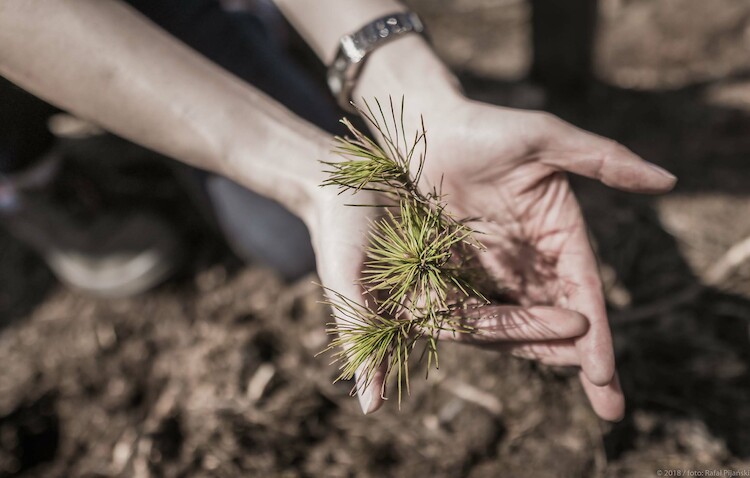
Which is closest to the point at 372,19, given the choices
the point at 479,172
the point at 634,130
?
the point at 479,172

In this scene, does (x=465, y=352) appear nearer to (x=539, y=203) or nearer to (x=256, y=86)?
(x=539, y=203)

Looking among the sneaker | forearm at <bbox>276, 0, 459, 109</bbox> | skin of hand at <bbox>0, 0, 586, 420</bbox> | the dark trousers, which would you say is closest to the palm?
forearm at <bbox>276, 0, 459, 109</bbox>

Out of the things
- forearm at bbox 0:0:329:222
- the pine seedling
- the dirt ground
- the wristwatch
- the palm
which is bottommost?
the dirt ground

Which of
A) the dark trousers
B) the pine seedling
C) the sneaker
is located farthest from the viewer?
the sneaker

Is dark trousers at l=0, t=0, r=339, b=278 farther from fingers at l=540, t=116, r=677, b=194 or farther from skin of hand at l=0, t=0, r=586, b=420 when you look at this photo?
fingers at l=540, t=116, r=677, b=194

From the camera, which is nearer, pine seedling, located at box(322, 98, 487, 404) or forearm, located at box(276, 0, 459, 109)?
pine seedling, located at box(322, 98, 487, 404)

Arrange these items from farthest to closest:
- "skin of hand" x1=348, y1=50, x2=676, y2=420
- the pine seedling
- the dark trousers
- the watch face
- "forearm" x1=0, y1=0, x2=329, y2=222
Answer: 1. the dark trousers
2. the watch face
3. "forearm" x1=0, y1=0, x2=329, y2=222
4. "skin of hand" x1=348, y1=50, x2=676, y2=420
5. the pine seedling

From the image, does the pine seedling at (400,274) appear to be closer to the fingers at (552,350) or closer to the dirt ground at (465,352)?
the fingers at (552,350)
